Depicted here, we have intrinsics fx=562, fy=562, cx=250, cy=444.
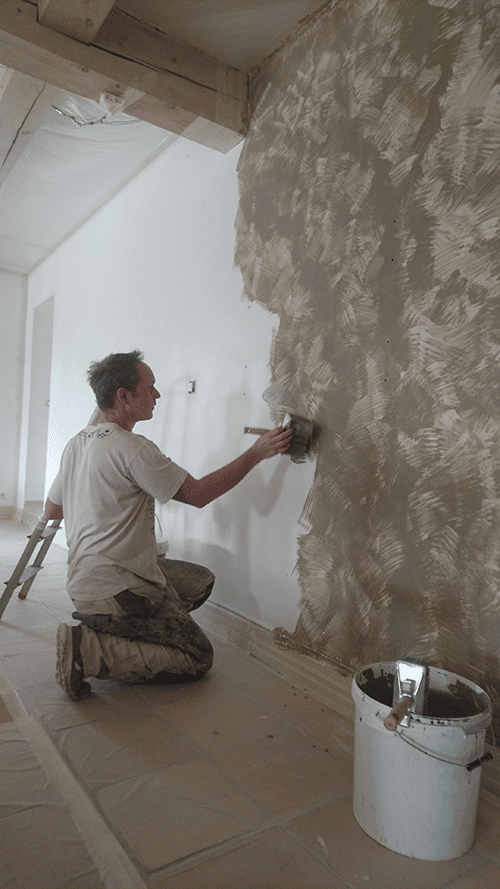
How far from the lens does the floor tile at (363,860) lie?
3.64 ft

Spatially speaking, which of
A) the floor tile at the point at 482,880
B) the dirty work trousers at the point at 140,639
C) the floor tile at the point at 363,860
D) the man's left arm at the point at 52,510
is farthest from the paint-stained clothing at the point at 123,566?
the floor tile at the point at 482,880

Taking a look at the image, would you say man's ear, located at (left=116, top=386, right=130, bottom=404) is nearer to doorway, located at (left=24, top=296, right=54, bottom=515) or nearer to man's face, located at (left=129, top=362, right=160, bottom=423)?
man's face, located at (left=129, top=362, right=160, bottom=423)

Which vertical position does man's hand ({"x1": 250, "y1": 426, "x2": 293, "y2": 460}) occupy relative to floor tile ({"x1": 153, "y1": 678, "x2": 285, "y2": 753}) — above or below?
above

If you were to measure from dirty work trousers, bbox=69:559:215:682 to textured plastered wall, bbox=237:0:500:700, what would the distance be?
370 mm

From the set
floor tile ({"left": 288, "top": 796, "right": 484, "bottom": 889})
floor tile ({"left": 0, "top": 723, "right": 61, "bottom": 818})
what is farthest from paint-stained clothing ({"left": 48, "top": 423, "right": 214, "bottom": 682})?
floor tile ({"left": 288, "top": 796, "right": 484, "bottom": 889})

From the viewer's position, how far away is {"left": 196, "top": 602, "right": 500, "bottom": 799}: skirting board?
177 cm

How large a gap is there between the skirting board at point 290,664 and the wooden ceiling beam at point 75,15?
7.61 feet

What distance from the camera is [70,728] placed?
1641 mm

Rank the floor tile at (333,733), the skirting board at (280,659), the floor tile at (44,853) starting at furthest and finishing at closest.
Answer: the skirting board at (280,659) < the floor tile at (333,733) < the floor tile at (44,853)

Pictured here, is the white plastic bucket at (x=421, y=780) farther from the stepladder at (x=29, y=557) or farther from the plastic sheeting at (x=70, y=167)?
the plastic sheeting at (x=70, y=167)

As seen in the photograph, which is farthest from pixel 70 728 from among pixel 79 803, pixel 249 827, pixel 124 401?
pixel 124 401

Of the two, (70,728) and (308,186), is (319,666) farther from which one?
(308,186)

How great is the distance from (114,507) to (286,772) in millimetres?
999

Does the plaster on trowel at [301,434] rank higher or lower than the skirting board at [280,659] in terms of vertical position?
higher
